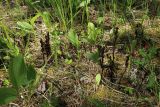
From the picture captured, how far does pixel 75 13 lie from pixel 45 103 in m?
0.95

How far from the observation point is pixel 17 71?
151 cm

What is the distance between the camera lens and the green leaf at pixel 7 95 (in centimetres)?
146

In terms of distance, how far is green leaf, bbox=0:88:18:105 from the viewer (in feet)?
4.80

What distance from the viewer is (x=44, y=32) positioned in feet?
7.70

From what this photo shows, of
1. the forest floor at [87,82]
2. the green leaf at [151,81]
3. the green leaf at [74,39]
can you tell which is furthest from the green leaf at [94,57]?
the green leaf at [151,81]

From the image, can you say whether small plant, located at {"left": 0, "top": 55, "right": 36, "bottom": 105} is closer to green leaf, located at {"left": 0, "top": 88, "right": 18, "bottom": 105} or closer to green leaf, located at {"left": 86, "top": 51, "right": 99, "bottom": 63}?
green leaf, located at {"left": 0, "top": 88, "right": 18, "bottom": 105}

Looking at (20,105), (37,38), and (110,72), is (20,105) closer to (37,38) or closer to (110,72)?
(110,72)

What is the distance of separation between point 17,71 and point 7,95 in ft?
0.39

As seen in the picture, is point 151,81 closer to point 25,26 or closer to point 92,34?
point 92,34

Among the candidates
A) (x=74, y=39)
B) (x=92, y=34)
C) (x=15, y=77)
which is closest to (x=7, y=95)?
(x=15, y=77)

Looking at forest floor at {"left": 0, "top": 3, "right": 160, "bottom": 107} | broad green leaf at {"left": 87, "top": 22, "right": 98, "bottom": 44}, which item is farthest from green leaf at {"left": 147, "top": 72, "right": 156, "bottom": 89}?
broad green leaf at {"left": 87, "top": 22, "right": 98, "bottom": 44}

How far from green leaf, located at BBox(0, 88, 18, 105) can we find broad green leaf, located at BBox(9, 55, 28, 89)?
0.19 ft

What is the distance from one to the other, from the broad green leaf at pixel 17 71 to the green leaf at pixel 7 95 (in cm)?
6

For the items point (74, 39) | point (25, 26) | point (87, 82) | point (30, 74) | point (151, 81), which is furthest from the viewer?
point (25, 26)
